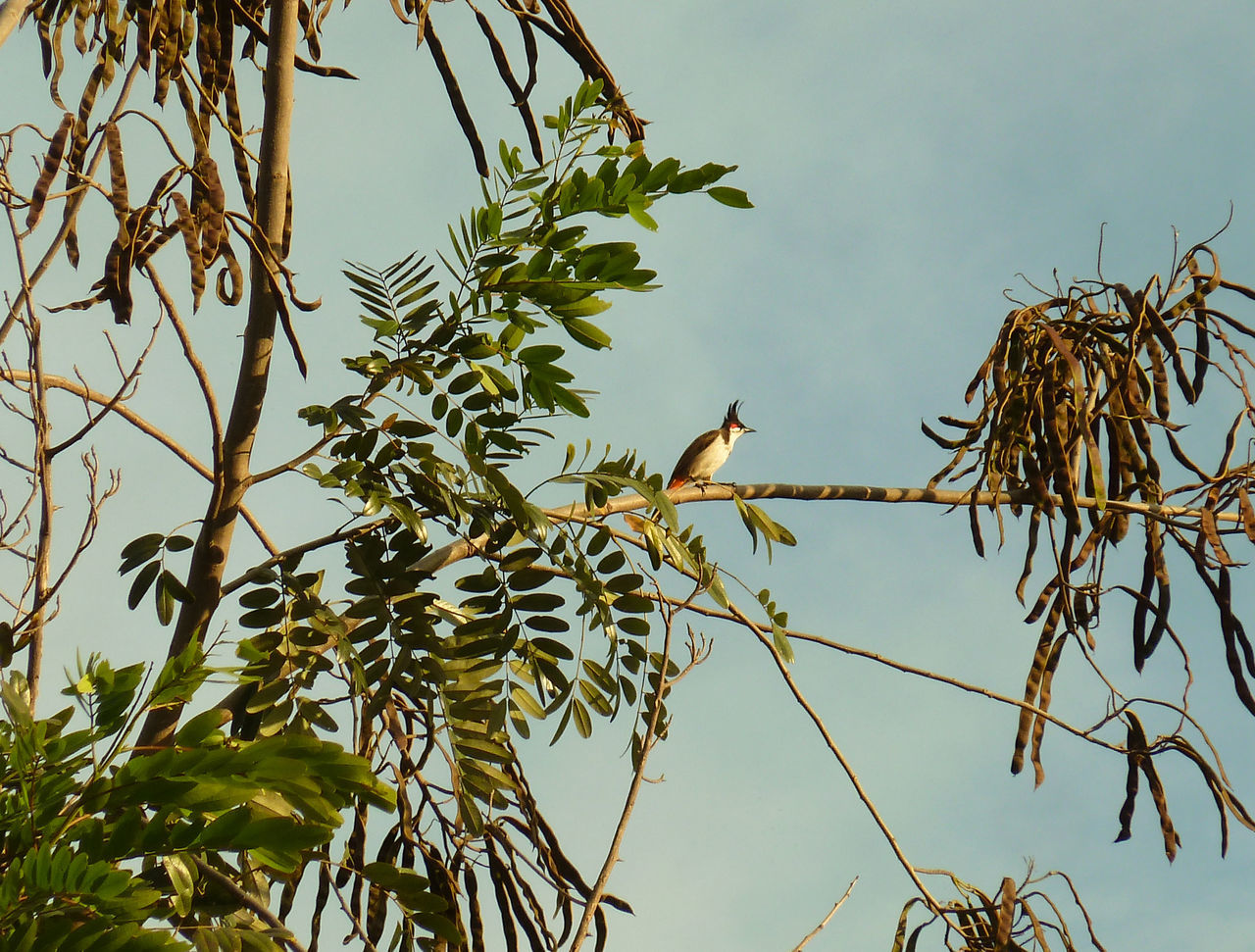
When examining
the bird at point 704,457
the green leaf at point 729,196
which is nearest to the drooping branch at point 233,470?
the green leaf at point 729,196

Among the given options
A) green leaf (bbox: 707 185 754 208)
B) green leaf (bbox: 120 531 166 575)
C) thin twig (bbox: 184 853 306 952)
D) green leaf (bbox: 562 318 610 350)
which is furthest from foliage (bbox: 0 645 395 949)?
green leaf (bbox: 707 185 754 208)

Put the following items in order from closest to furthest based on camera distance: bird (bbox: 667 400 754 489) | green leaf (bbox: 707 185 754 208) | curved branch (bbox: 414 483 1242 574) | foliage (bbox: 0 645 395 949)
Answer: foliage (bbox: 0 645 395 949) → green leaf (bbox: 707 185 754 208) → curved branch (bbox: 414 483 1242 574) → bird (bbox: 667 400 754 489)

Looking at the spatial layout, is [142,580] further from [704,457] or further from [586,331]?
[704,457]

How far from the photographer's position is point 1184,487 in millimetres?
3607

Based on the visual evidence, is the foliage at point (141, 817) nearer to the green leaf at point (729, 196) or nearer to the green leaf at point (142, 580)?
the green leaf at point (142, 580)

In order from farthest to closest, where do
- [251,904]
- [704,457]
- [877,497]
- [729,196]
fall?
1. [704,457]
2. [877,497]
3. [729,196]
4. [251,904]

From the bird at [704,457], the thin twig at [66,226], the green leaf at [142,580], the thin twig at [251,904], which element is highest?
the bird at [704,457]

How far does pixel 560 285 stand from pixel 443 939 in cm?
125

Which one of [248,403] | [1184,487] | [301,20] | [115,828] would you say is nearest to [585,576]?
[248,403]

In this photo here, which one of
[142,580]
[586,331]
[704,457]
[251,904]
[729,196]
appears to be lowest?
[251,904]

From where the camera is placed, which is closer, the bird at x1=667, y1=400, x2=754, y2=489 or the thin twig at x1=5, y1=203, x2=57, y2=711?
the thin twig at x1=5, y1=203, x2=57, y2=711

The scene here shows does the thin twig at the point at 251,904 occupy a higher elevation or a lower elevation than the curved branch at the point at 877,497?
lower

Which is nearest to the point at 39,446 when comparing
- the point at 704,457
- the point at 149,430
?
the point at 149,430

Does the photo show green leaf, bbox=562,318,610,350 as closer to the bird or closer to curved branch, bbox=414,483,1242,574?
curved branch, bbox=414,483,1242,574
